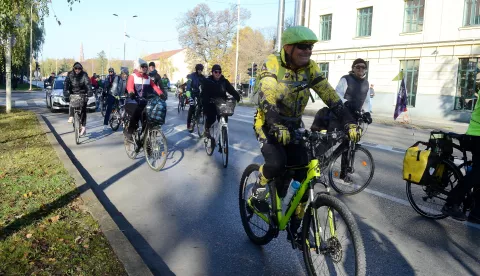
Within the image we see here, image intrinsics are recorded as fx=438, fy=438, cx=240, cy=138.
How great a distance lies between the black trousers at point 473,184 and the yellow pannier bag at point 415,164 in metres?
0.37

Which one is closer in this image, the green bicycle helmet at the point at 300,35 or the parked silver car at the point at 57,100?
the green bicycle helmet at the point at 300,35

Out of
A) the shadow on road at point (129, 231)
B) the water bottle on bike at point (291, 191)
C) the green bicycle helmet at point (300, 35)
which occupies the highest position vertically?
the green bicycle helmet at point (300, 35)

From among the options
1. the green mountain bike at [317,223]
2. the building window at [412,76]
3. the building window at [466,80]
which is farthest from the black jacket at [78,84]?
the building window at [412,76]

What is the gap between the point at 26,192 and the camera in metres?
5.50

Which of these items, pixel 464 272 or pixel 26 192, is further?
pixel 26 192

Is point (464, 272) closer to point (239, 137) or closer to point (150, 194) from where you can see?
point (150, 194)

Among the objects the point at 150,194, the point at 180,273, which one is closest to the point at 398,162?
the point at 150,194

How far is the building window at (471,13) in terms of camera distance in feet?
72.9

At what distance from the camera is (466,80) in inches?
890

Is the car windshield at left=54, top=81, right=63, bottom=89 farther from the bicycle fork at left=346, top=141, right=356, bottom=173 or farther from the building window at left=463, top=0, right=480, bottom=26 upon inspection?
the building window at left=463, top=0, right=480, bottom=26

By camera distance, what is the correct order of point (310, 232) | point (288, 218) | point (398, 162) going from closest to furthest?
point (310, 232) < point (288, 218) < point (398, 162)

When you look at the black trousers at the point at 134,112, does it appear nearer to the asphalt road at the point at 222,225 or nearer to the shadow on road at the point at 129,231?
the asphalt road at the point at 222,225

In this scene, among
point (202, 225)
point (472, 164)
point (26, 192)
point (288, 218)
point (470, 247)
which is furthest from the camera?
point (26, 192)

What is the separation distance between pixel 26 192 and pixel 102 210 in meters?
1.35
